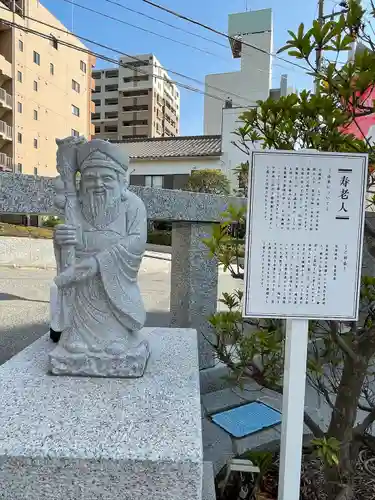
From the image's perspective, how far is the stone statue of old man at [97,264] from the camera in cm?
196

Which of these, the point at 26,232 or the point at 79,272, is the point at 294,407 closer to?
the point at 79,272

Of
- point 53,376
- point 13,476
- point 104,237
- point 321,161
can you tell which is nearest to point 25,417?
point 13,476

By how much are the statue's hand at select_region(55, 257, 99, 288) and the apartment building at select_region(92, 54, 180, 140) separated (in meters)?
36.5

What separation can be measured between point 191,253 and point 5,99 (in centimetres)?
1853

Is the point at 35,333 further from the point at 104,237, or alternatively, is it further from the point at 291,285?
the point at 291,285

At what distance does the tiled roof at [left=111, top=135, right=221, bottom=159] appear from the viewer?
61.4 ft

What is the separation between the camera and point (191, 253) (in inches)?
120

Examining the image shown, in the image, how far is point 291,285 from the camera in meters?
1.49

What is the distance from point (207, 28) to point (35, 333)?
626 centimetres

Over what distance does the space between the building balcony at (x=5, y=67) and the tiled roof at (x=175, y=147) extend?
6763 millimetres

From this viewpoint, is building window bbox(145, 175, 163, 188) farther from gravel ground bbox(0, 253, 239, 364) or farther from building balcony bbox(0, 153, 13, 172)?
gravel ground bbox(0, 253, 239, 364)

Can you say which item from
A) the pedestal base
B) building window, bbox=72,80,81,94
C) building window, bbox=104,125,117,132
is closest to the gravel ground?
the pedestal base

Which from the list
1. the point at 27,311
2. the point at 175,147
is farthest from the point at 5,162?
the point at 27,311

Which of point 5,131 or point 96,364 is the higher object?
point 5,131
